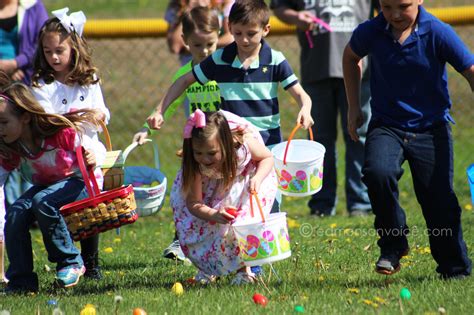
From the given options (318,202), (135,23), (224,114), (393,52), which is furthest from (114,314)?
(135,23)

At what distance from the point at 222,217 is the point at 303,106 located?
39.2 inches

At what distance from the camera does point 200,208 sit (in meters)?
4.82

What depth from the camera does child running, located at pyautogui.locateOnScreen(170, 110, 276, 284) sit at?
15.5 feet

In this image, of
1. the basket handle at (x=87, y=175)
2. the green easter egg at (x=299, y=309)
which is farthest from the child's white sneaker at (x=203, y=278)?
the green easter egg at (x=299, y=309)

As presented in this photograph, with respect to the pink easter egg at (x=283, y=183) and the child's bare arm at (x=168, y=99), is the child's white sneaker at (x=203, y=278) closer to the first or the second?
the pink easter egg at (x=283, y=183)

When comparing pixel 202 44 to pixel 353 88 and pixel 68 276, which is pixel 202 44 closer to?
pixel 353 88

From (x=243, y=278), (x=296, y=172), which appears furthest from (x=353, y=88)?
(x=243, y=278)

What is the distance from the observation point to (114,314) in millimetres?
4281

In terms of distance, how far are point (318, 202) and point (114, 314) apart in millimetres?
3977

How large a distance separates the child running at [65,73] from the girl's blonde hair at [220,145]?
0.90 meters

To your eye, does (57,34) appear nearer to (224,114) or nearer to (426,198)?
(224,114)

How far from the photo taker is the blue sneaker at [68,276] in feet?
16.7

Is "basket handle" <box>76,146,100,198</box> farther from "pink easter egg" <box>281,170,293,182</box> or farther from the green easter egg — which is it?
the green easter egg

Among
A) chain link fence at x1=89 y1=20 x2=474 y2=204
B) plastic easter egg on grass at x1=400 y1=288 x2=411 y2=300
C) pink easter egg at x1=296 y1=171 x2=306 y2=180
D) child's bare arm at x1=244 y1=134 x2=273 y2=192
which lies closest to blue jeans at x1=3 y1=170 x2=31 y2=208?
chain link fence at x1=89 y1=20 x2=474 y2=204
